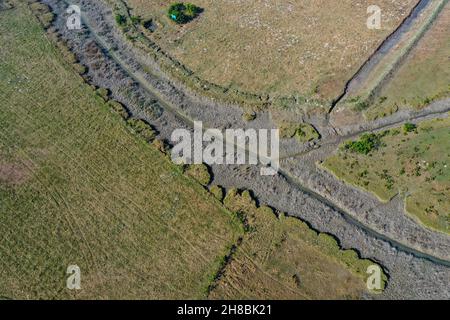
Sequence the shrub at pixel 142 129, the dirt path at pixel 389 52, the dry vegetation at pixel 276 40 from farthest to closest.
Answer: the dry vegetation at pixel 276 40
the dirt path at pixel 389 52
the shrub at pixel 142 129

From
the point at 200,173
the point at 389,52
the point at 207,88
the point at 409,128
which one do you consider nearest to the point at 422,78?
the point at 389,52

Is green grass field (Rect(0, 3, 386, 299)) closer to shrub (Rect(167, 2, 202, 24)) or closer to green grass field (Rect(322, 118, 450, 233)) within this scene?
green grass field (Rect(322, 118, 450, 233))

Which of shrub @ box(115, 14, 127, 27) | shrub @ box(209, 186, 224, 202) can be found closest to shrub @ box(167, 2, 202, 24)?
shrub @ box(115, 14, 127, 27)

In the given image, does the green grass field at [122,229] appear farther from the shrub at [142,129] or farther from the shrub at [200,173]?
the shrub at [142,129]

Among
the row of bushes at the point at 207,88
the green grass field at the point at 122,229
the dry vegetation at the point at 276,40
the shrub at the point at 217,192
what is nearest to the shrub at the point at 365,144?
the row of bushes at the point at 207,88
